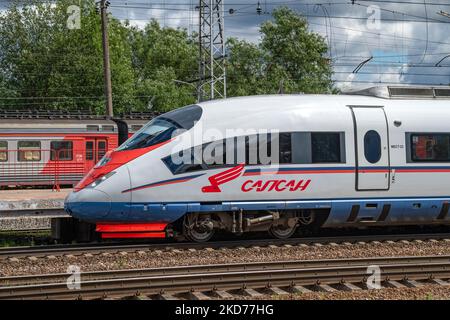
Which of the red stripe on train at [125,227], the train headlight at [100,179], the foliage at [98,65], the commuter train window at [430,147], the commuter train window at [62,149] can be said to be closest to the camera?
the train headlight at [100,179]

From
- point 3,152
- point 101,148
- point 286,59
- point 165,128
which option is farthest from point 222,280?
point 286,59

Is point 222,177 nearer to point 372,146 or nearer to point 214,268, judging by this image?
point 214,268

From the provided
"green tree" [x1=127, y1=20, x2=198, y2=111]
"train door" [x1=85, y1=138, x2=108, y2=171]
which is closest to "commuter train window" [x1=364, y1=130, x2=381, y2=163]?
"train door" [x1=85, y1=138, x2=108, y2=171]

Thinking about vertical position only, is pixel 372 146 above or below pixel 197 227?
above

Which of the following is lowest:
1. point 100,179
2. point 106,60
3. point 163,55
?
point 100,179

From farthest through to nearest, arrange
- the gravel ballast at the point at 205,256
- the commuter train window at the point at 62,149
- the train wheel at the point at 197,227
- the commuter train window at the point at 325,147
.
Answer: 1. the commuter train window at the point at 62,149
2. the commuter train window at the point at 325,147
3. the train wheel at the point at 197,227
4. the gravel ballast at the point at 205,256

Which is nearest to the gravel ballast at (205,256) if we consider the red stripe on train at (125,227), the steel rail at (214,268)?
the red stripe on train at (125,227)

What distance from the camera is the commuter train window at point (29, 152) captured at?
25.5m

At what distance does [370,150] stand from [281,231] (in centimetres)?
249

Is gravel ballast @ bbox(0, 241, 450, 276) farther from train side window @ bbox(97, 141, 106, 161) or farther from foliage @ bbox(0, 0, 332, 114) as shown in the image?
foliage @ bbox(0, 0, 332, 114)

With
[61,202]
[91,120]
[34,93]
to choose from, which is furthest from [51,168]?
[34,93]

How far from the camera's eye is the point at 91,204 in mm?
11969

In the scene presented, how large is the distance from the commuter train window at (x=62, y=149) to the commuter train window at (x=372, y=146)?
50.7 feet

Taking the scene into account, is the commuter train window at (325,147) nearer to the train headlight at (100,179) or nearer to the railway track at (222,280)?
the railway track at (222,280)
